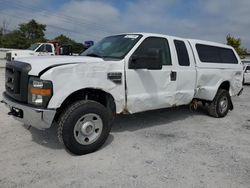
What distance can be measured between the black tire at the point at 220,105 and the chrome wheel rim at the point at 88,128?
376 centimetres

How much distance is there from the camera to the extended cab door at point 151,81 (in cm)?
477

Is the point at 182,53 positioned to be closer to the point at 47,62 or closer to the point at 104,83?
the point at 104,83

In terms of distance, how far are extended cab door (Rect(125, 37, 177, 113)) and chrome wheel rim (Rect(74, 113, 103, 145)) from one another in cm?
74

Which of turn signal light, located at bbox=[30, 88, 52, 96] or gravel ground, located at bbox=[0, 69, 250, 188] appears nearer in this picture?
gravel ground, located at bbox=[0, 69, 250, 188]

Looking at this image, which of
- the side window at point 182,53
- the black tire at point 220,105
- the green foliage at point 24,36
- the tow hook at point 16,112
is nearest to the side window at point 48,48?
the black tire at point 220,105

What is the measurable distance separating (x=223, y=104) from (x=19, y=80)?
5305 mm

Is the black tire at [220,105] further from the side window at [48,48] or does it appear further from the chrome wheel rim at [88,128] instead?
the side window at [48,48]

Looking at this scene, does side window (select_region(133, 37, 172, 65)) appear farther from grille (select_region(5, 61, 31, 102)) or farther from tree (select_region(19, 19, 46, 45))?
tree (select_region(19, 19, 46, 45))

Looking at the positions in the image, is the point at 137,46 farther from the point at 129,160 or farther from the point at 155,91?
the point at 129,160

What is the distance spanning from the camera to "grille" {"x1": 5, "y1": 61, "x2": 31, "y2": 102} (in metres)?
3.87

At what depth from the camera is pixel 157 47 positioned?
5.38 m

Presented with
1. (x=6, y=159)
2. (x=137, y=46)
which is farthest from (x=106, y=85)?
(x=6, y=159)

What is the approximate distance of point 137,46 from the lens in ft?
16.2

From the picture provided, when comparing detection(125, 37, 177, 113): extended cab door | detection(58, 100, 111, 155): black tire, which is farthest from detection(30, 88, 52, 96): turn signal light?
detection(125, 37, 177, 113): extended cab door
